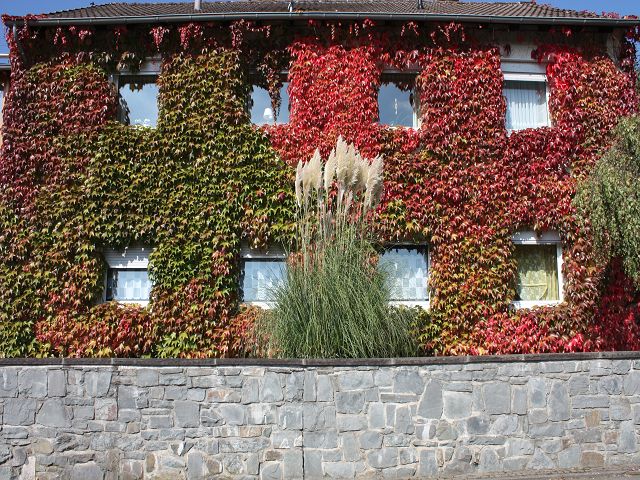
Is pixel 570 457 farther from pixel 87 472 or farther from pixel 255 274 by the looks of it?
pixel 255 274

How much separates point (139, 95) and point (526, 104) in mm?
6475

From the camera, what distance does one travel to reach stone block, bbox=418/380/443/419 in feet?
20.9

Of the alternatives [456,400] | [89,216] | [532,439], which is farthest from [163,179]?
[532,439]

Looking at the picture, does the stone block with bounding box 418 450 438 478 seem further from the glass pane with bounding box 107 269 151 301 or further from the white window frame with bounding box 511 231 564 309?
the glass pane with bounding box 107 269 151 301

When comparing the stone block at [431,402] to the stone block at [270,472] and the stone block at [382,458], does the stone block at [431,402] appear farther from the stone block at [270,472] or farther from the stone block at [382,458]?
the stone block at [270,472]

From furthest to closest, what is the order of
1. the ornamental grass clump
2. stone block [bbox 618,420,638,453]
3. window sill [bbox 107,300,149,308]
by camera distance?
window sill [bbox 107,300,149,308] → the ornamental grass clump → stone block [bbox 618,420,638,453]

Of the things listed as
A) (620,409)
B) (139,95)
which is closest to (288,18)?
(139,95)

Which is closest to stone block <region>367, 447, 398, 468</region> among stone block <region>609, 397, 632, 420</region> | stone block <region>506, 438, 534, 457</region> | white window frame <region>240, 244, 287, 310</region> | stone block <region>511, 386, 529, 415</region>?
stone block <region>506, 438, 534, 457</region>

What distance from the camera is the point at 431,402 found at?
6.38 metres

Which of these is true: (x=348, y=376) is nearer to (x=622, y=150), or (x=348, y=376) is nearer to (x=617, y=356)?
(x=617, y=356)

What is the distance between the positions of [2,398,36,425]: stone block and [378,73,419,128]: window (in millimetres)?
6764

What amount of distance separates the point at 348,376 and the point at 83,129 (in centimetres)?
610

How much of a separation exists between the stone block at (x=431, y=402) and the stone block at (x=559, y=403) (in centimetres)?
119

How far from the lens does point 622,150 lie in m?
8.91
